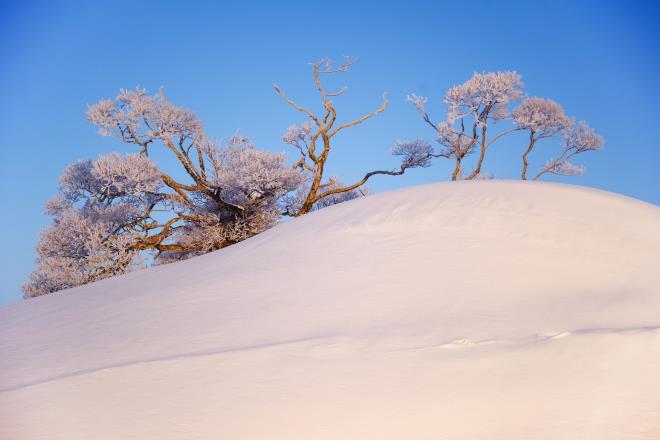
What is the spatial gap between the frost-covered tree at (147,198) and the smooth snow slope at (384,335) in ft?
13.4

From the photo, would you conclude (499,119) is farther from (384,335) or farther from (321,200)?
(384,335)

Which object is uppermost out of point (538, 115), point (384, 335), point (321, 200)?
point (538, 115)

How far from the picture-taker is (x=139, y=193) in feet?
26.6

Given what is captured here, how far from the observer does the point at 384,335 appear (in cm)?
266

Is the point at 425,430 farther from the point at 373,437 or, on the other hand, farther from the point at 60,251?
the point at 60,251

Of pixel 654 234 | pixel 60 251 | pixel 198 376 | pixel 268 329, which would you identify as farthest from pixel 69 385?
pixel 60 251

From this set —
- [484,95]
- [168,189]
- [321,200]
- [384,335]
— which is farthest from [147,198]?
[384,335]

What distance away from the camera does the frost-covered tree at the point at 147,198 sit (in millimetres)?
8148

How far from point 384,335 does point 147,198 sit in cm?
676

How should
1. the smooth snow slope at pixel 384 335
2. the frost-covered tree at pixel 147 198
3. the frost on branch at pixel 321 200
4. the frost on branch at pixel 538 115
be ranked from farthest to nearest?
the frost on branch at pixel 538 115, the frost on branch at pixel 321 200, the frost-covered tree at pixel 147 198, the smooth snow slope at pixel 384 335

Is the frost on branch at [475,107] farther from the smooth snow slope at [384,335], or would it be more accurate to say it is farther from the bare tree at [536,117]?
the smooth snow slope at [384,335]

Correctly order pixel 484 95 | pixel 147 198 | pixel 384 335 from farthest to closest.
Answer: pixel 484 95
pixel 147 198
pixel 384 335

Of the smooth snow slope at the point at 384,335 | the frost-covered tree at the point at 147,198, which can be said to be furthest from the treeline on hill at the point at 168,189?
the smooth snow slope at the point at 384,335

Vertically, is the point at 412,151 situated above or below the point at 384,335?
above
